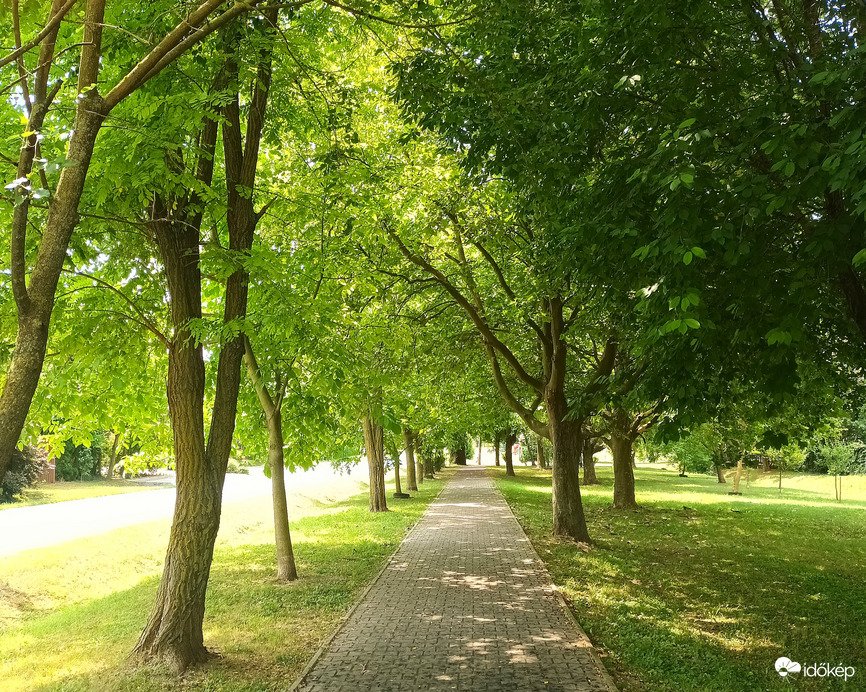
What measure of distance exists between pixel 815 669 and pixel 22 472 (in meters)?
36.1

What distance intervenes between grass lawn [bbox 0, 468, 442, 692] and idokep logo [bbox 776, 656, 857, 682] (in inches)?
186

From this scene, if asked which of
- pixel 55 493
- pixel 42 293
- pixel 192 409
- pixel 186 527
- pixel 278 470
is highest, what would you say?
pixel 42 293

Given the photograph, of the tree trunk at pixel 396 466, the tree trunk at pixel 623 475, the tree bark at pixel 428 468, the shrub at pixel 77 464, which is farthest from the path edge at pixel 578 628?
the shrub at pixel 77 464

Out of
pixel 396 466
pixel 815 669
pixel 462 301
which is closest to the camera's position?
pixel 815 669

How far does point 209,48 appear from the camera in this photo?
647 cm

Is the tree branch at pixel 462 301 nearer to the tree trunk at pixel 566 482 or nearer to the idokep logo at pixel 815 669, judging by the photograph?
the tree trunk at pixel 566 482

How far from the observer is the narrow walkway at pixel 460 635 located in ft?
19.5

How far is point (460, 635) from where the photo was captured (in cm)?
747

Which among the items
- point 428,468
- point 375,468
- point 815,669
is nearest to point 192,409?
point 815,669

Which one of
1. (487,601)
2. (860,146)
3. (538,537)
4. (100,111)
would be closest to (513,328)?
(538,537)

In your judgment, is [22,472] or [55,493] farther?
[55,493]

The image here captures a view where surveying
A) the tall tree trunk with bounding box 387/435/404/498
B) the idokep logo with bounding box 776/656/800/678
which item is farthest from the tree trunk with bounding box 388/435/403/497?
the idokep logo with bounding box 776/656/800/678

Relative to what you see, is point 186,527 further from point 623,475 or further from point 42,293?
point 623,475

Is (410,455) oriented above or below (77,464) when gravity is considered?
above
